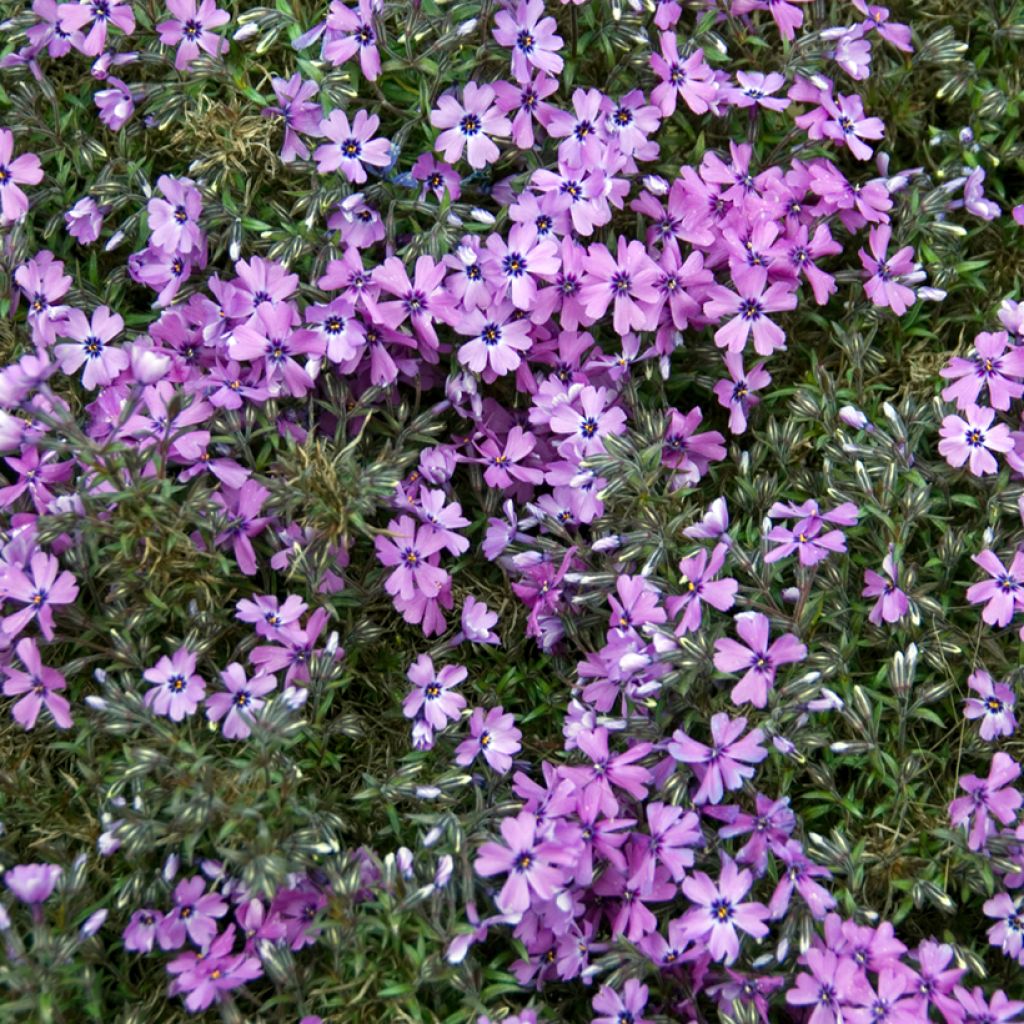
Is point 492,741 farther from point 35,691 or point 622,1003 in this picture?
point 35,691

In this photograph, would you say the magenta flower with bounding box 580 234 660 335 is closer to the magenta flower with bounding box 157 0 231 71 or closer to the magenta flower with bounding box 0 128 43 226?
the magenta flower with bounding box 157 0 231 71

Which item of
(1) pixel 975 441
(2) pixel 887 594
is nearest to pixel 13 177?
(2) pixel 887 594

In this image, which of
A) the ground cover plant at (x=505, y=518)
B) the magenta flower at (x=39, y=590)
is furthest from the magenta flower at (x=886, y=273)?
the magenta flower at (x=39, y=590)

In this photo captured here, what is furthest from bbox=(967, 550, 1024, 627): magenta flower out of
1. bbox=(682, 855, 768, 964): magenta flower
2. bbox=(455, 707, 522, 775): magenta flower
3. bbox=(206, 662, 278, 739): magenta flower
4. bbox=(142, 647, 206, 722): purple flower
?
bbox=(142, 647, 206, 722): purple flower

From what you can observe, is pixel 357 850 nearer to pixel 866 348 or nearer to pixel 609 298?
pixel 609 298

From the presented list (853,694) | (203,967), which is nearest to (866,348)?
(853,694)
